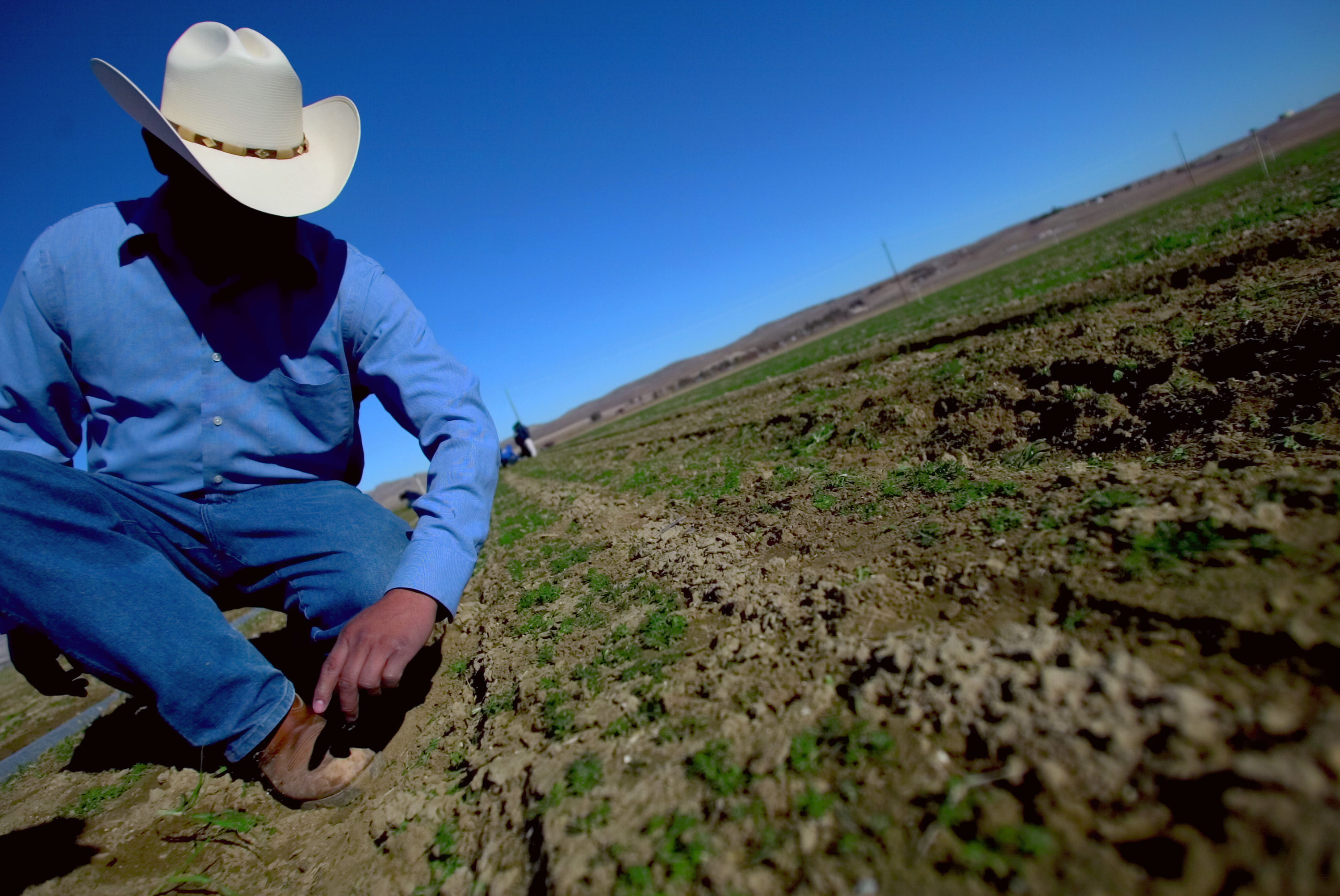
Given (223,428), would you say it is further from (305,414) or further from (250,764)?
(250,764)

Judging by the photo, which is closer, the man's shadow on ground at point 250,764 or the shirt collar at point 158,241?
the shirt collar at point 158,241

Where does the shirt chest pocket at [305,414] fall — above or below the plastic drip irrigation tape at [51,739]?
above

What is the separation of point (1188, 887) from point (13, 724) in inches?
293

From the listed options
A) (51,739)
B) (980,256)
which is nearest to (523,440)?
(51,739)

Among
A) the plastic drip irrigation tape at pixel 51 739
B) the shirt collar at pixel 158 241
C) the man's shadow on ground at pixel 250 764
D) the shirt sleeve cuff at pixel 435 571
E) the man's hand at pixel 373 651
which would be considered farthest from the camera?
the plastic drip irrigation tape at pixel 51 739

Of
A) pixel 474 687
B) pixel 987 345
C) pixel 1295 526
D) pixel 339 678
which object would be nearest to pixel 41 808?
pixel 474 687

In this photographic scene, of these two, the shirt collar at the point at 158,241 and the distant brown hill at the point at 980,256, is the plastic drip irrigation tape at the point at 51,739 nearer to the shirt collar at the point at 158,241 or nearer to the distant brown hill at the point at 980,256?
the shirt collar at the point at 158,241

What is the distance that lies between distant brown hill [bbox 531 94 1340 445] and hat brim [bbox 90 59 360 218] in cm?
4019

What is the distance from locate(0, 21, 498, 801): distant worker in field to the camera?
1718 mm

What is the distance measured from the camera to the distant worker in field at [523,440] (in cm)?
2336

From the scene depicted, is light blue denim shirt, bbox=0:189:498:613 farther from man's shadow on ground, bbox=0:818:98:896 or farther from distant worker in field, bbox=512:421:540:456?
distant worker in field, bbox=512:421:540:456

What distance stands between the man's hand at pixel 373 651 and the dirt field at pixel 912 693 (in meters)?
0.38

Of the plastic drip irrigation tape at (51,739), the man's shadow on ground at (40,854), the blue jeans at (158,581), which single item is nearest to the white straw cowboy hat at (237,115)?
the blue jeans at (158,581)

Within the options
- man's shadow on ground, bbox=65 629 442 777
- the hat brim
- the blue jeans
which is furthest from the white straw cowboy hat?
man's shadow on ground, bbox=65 629 442 777
